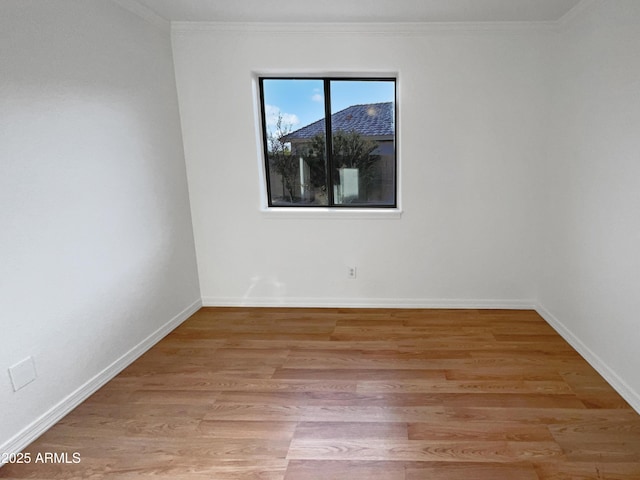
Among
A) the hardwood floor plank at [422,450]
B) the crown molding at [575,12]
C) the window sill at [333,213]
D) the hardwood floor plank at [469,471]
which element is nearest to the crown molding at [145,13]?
the window sill at [333,213]

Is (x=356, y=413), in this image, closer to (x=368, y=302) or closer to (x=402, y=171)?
(x=368, y=302)

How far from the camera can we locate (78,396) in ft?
6.38

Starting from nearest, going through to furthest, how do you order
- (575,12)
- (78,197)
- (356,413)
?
(356,413) < (78,197) < (575,12)

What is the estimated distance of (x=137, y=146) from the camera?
2416 millimetres

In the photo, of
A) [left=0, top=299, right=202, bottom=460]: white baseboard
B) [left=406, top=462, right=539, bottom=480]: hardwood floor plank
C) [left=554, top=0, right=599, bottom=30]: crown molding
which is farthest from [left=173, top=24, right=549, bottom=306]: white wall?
[left=406, top=462, right=539, bottom=480]: hardwood floor plank

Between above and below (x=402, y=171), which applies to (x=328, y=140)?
above

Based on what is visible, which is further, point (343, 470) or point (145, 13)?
point (145, 13)

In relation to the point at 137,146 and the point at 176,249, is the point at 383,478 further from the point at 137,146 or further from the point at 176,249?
the point at 137,146

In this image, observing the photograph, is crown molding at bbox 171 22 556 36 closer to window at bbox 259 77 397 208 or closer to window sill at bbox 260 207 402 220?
window at bbox 259 77 397 208

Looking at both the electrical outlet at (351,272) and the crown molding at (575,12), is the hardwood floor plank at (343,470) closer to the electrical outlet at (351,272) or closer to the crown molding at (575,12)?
the electrical outlet at (351,272)

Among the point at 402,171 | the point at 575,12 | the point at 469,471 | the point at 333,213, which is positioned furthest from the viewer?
the point at 333,213

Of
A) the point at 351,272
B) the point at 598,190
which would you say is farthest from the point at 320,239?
the point at 598,190

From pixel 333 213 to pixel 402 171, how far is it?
2.23ft

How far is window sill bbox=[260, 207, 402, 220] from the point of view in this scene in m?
2.98
